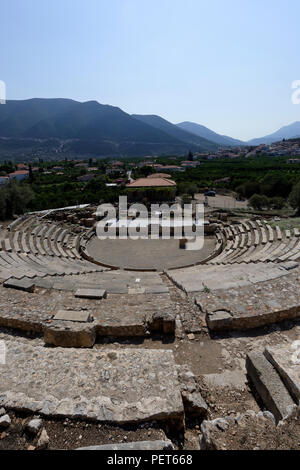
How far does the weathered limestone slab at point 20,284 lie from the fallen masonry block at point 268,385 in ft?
21.9

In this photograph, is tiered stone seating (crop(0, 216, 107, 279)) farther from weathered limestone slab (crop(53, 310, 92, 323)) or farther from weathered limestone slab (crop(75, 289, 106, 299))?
weathered limestone slab (crop(53, 310, 92, 323))

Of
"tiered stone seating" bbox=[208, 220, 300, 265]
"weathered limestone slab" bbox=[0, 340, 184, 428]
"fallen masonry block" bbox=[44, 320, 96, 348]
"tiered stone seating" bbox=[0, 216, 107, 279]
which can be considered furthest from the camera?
"tiered stone seating" bbox=[208, 220, 300, 265]

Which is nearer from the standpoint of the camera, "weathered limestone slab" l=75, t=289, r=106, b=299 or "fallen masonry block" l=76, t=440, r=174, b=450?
"fallen masonry block" l=76, t=440, r=174, b=450

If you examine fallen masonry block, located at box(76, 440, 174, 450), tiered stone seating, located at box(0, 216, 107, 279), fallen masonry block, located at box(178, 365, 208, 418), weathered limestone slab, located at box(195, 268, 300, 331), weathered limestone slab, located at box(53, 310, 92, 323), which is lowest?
tiered stone seating, located at box(0, 216, 107, 279)

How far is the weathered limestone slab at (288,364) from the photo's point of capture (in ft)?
13.5

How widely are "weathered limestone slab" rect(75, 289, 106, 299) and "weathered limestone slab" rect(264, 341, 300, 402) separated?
4740 millimetres

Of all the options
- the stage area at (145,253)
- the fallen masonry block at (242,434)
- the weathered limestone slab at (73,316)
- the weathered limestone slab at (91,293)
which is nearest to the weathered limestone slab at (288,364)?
the fallen masonry block at (242,434)

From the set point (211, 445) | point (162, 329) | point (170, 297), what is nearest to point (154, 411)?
point (211, 445)

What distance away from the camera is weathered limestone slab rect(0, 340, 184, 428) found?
3.68 m

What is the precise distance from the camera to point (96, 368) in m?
4.48

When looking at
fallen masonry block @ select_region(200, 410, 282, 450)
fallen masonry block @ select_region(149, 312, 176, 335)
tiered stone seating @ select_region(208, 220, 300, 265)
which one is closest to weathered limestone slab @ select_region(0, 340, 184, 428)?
fallen masonry block @ select_region(200, 410, 282, 450)

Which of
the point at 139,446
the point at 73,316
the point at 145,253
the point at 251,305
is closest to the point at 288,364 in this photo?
the point at 251,305

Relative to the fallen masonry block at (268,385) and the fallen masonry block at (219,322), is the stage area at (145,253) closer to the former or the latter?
the fallen masonry block at (219,322)

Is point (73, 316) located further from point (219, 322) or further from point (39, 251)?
point (39, 251)
